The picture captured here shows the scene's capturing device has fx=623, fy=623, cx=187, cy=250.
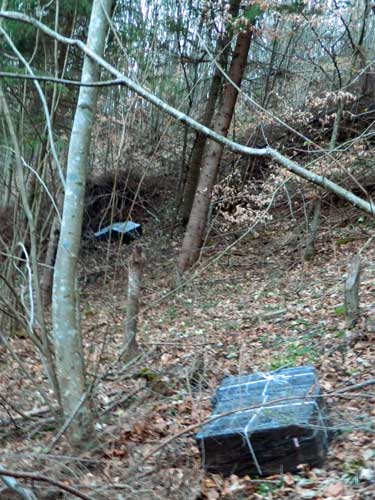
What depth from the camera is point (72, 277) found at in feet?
16.2

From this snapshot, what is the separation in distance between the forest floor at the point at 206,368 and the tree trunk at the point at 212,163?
1.52ft

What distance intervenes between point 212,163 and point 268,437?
8.75 metres

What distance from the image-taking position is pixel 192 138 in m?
17.8

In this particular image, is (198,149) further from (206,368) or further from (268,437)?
(268,437)

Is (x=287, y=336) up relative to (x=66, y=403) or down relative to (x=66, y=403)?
down

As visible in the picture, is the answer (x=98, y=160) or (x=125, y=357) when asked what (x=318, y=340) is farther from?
(x=98, y=160)

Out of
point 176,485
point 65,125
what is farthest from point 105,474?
point 65,125

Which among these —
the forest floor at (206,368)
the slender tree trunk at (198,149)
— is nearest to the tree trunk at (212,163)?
the forest floor at (206,368)

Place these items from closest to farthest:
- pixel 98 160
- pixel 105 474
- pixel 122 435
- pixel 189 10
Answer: pixel 105 474 < pixel 122 435 < pixel 189 10 < pixel 98 160

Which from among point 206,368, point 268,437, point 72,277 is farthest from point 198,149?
point 268,437

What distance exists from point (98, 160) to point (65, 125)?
558 cm

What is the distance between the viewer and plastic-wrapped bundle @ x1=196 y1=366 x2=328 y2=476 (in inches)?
178

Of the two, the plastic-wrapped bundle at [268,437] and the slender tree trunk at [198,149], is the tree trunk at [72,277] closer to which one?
the plastic-wrapped bundle at [268,437]

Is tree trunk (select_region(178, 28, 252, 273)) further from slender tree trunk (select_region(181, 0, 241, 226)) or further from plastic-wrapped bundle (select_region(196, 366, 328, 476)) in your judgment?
plastic-wrapped bundle (select_region(196, 366, 328, 476))
